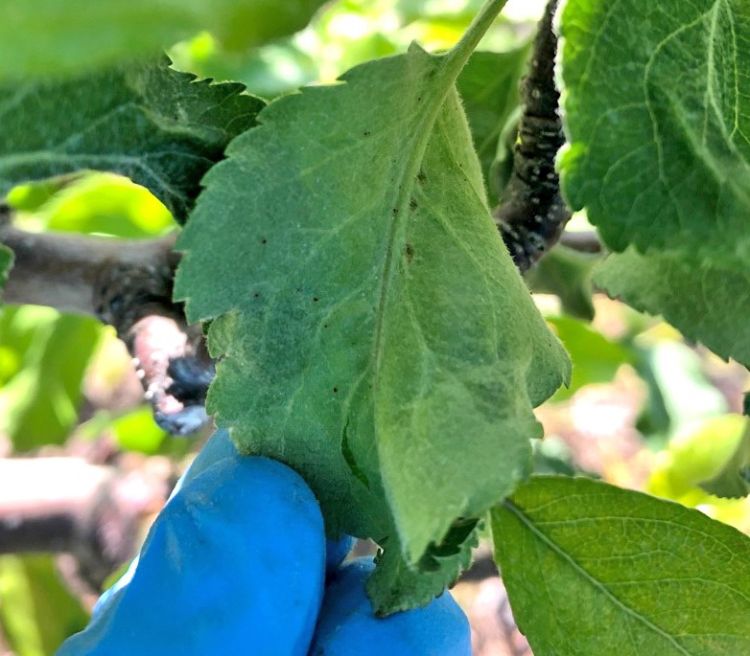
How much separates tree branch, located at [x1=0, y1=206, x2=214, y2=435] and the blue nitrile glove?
4.3 inches

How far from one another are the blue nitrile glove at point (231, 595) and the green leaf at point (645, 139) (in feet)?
0.83

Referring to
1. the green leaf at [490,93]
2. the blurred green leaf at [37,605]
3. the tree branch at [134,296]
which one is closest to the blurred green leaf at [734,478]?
the green leaf at [490,93]

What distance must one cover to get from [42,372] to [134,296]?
1.96 ft

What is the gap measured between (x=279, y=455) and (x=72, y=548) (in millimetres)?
678

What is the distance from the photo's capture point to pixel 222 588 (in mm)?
569

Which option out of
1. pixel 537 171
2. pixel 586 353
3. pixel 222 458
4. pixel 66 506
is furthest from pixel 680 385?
pixel 222 458

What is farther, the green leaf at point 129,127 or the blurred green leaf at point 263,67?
the blurred green leaf at point 263,67

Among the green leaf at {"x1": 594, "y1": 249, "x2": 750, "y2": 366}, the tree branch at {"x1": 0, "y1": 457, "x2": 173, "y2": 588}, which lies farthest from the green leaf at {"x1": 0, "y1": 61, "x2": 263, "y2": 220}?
the tree branch at {"x1": 0, "y1": 457, "x2": 173, "y2": 588}

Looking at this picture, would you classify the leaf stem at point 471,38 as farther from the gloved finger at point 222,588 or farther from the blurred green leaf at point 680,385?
the blurred green leaf at point 680,385

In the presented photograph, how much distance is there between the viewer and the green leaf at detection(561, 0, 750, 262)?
409mm

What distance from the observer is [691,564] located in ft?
1.76

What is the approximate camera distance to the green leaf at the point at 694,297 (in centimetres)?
59

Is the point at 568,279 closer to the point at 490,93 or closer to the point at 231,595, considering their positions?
the point at 490,93

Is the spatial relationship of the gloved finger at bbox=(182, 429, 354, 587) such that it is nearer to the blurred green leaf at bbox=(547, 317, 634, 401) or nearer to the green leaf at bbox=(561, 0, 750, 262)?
→ the green leaf at bbox=(561, 0, 750, 262)
